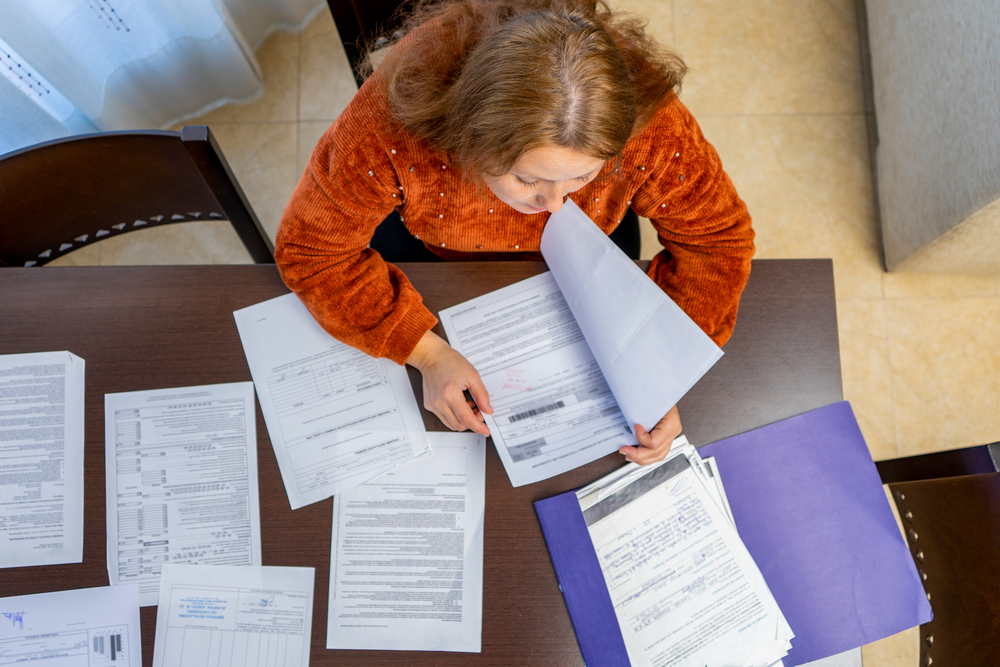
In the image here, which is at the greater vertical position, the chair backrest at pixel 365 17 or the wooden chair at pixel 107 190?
the chair backrest at pixel 365 17

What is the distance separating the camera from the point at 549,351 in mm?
914

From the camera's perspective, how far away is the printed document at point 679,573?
82 cm

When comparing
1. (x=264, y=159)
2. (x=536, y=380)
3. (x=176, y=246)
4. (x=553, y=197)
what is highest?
(x=264, y=159)

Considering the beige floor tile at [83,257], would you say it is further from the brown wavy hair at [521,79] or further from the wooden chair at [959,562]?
the wooden chair at [959,562]

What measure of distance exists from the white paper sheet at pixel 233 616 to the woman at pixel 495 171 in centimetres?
31

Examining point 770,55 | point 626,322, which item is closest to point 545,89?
point 626,322

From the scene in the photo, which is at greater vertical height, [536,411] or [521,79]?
[521,79]

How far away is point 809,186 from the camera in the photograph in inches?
69.1

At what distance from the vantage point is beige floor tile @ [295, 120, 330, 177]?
1.74m

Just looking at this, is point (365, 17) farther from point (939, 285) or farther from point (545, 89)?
point (939, 285)

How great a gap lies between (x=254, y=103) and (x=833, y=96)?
5.44 feet

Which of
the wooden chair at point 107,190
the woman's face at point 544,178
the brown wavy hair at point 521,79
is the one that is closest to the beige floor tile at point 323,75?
the wooden chair at point 107,190

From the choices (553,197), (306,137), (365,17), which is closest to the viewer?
(553,197)

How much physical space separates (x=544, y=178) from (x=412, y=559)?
20.8 inches
